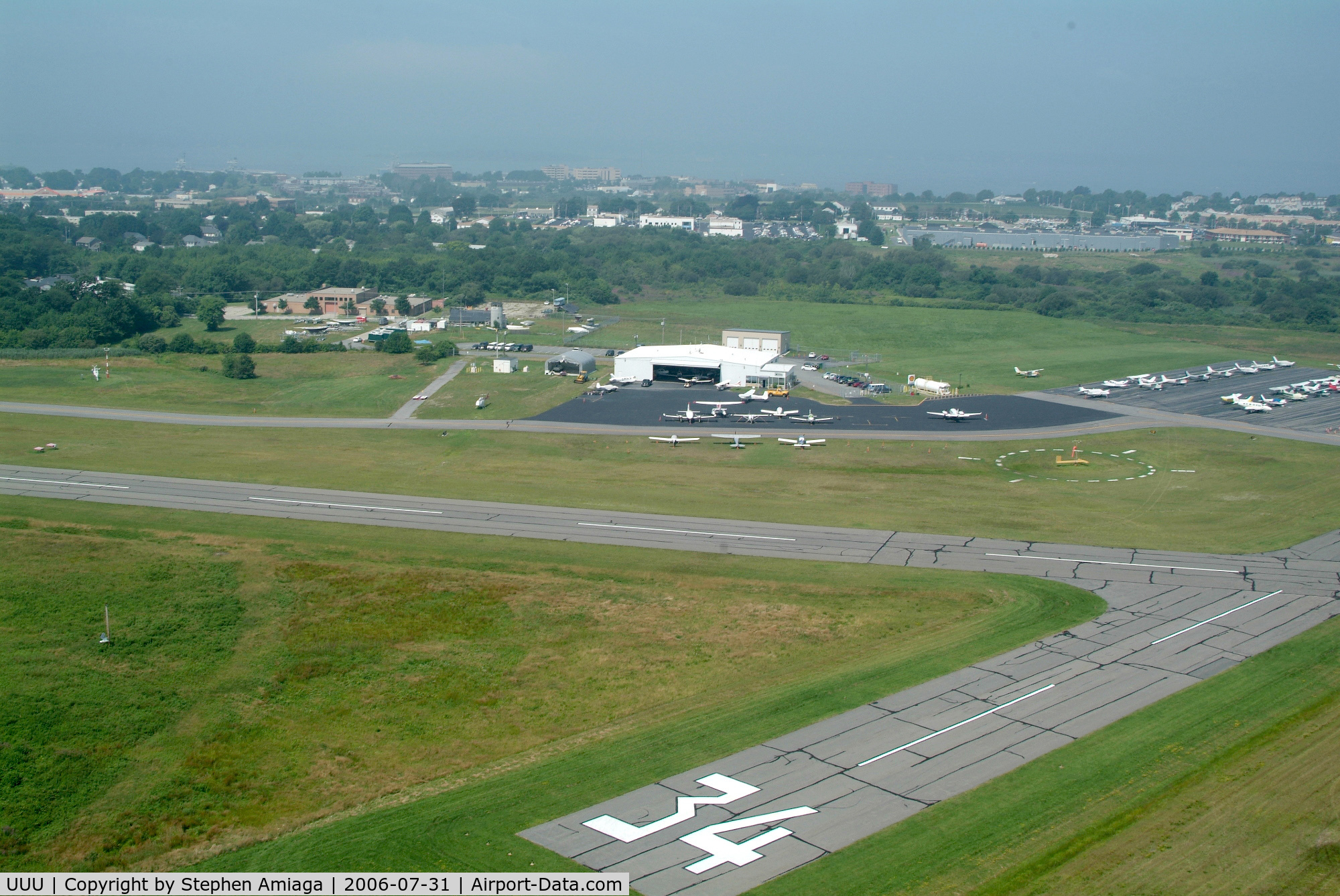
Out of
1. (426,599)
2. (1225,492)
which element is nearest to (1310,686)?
(1225,492)

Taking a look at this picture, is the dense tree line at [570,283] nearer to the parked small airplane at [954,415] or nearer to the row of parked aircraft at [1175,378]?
the row of parked aircraft at [1175,378]

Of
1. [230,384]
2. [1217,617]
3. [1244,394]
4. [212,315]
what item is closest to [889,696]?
[1217,617]

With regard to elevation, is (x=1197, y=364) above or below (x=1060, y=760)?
above

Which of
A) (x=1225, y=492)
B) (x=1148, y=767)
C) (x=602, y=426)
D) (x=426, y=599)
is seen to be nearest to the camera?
(x=1148, y=767)

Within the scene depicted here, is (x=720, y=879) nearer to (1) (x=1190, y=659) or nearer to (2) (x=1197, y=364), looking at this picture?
(1) (x=1190, y=659)

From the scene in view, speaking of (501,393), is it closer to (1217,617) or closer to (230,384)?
(230,384)

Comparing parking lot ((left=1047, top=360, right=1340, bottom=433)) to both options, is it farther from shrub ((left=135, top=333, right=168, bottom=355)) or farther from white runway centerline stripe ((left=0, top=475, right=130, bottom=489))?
shrub ((left=135, top=333, right=168, bottom=355))

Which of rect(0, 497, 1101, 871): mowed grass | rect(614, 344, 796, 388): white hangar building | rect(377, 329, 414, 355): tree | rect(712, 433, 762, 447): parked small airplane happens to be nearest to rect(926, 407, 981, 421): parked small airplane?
rect(614, 344, 796, 388): white hangar building
